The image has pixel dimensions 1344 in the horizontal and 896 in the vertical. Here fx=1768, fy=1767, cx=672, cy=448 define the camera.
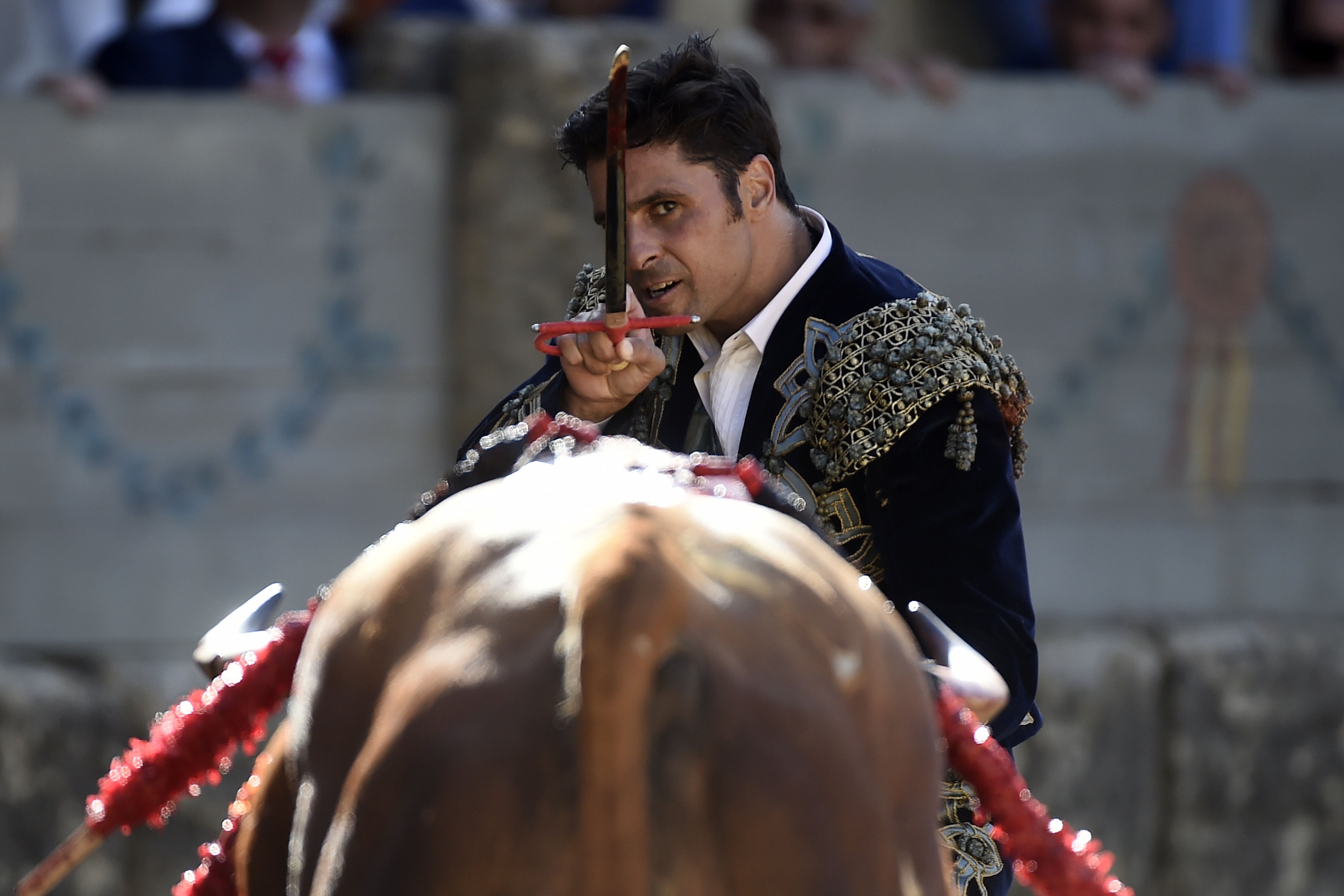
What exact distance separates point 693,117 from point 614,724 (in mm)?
1057

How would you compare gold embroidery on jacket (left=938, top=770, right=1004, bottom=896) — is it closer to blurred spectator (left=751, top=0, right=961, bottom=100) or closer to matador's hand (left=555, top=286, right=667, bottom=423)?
matador's hand (left=555, top=286, right=667, bottom=423)

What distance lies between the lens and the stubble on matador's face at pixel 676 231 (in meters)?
2.02

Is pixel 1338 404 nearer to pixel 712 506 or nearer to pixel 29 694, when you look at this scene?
pixel 29 694

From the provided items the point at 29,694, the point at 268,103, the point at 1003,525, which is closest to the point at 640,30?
the point at 268,103

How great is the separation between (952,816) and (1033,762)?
105 inches

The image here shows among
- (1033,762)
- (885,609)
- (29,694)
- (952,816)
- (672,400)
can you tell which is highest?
(885,609)

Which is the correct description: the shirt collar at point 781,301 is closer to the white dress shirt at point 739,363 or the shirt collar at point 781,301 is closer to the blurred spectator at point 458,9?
the white dress shirt at point 739,363

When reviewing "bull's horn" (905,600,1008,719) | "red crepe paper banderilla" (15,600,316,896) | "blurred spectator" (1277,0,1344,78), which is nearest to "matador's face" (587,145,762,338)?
"bull's horn" (905,600,1008,719)

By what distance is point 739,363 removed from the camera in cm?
215

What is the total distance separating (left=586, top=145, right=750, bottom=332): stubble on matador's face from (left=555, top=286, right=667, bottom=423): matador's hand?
6.7 inches

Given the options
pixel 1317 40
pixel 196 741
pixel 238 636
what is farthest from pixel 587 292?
pixel 1317 40

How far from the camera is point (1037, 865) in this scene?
1483mm

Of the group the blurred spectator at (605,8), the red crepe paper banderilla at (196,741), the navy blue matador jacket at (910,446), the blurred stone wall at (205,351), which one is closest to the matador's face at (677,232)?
the navy blue matador jacket at (910,446)

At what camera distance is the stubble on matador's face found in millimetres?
2023
